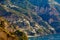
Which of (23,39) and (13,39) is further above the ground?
(23,39)

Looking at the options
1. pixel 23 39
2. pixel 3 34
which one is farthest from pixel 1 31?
pixel 23 39

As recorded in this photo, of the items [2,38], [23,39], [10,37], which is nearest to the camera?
[2,38]

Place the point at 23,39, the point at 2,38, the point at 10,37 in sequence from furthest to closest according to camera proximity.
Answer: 1. the point at 23,39
2. the point at 10,37
3. the point at 2,38

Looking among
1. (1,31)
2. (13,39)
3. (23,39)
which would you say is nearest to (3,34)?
(1,31)

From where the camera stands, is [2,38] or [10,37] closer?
[2,38]

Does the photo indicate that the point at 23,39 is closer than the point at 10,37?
No

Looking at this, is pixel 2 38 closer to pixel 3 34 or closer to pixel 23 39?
pixel 3 34

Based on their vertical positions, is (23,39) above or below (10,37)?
above

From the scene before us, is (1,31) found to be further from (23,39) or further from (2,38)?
(23,39)
